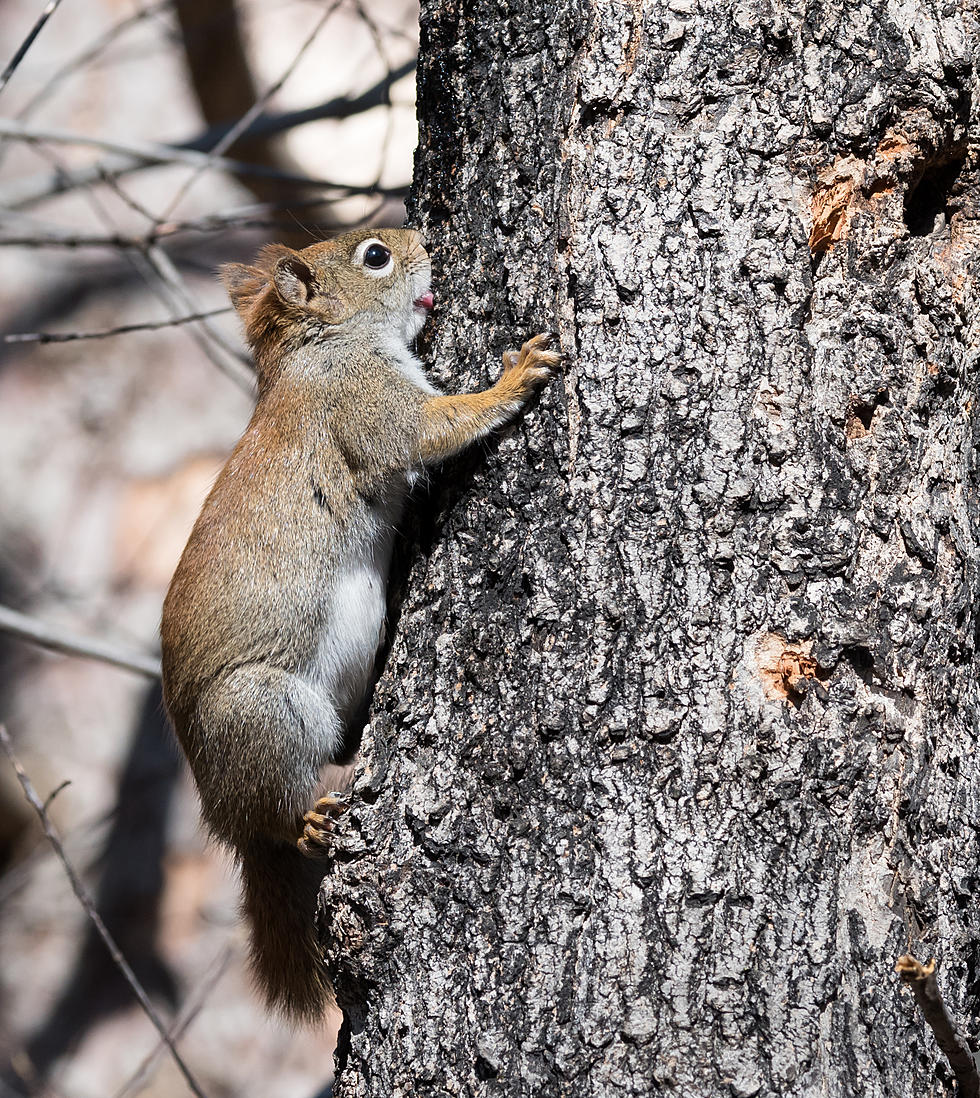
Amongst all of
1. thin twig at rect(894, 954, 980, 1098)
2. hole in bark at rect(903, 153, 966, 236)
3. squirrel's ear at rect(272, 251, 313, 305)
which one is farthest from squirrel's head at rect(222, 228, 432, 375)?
thin twig at rect(894, 954, 980, 1098)

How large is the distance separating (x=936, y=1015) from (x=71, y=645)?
10.3 ft

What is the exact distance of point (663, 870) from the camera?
1.71 m

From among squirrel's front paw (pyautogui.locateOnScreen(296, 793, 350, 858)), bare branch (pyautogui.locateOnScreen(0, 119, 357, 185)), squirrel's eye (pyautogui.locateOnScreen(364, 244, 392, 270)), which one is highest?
bare branch (pyautogui.locateOnScreen(0, 119, 357, 185))

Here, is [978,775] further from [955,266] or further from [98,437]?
[98,437]

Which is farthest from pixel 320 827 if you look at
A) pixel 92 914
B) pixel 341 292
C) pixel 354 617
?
pixel 341 292

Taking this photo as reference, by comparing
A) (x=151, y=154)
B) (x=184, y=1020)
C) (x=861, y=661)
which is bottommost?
(x=184, y=1020)

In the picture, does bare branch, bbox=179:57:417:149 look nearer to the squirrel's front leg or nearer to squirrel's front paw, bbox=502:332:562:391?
the squirrel's front leg

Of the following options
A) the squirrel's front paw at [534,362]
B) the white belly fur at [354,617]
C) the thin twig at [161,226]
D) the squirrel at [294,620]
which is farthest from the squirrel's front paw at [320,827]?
the thin twig at [161,226]

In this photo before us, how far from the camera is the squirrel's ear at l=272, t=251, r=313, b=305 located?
2.82 meters

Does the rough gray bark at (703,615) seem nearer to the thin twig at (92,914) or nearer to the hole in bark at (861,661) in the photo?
the hole in bark at (861,661)

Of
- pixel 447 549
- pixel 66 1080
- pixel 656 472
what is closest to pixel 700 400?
pixel 656 472

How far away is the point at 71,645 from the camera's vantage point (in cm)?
378

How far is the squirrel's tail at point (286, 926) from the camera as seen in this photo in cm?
251

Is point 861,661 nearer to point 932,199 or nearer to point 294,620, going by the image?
point 932,199
